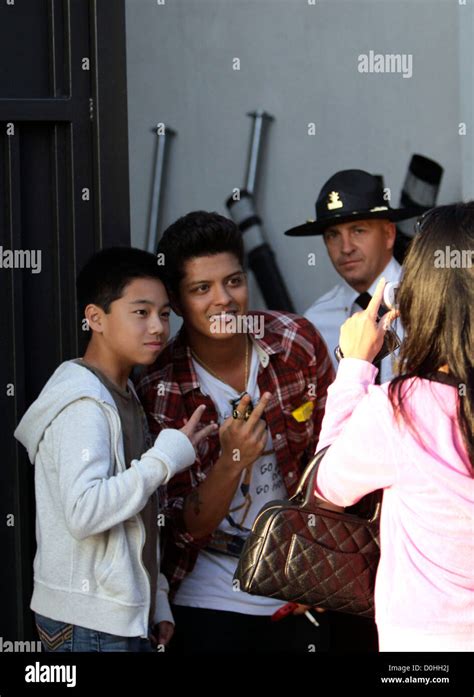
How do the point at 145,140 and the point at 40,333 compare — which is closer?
the point at 40,333

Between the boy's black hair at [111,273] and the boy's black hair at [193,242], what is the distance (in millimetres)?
162

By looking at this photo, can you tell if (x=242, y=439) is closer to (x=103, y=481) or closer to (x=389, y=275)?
(x=103, y=481)

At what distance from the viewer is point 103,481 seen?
9.17ft

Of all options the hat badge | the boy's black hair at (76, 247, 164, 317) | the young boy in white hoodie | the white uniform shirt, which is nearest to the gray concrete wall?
the white uniform shirt

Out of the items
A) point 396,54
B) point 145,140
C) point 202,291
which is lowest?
point 202,291

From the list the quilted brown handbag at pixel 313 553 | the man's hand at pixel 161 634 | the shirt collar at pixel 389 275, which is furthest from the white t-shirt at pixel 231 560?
the shirt collar at pixel 389 275

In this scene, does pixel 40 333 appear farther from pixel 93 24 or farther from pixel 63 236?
pixel 93 24

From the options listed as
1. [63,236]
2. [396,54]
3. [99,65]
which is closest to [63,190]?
[63,236]

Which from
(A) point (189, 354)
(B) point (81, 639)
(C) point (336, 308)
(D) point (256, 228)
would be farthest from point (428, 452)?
(D) point (256, 228)

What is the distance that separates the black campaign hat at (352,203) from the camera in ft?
13.3

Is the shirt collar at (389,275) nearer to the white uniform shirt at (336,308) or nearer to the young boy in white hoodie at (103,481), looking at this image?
the white uniform shirt at (336,308)

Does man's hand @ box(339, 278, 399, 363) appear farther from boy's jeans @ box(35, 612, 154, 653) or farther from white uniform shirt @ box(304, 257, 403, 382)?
white uniform shirt @ box(304, 257, 403, 382)

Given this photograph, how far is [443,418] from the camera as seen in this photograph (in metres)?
2.29

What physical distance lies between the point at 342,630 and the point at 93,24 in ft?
6.33
